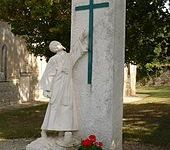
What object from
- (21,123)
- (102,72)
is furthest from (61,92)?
Result: (21,123)

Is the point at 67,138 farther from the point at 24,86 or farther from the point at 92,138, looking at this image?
the point at 24,86

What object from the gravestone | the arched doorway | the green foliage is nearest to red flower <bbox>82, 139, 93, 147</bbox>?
the gravestone

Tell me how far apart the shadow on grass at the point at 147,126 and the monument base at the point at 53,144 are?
3430mm

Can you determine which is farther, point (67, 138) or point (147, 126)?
point (147, 126)

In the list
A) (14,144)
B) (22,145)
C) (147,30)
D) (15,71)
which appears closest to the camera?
(22,145)

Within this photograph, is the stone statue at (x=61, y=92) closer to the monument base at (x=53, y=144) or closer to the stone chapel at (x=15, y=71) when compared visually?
the monument base at (x=53, y=144)

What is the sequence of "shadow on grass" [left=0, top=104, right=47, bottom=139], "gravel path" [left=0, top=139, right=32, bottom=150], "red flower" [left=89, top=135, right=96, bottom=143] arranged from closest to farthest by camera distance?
"red flower" [left=89, top=135, right=96, bottom=143], "gravel path" [left=0, top=139, right=32, bottom=150], "shadow on grass" [left=0, top=104, right=47, bottom=139]

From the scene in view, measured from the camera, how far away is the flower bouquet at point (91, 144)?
7.00 metres

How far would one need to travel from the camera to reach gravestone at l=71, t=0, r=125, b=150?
7324 mm

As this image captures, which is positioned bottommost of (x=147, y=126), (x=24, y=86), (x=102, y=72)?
(x=147, y=126)

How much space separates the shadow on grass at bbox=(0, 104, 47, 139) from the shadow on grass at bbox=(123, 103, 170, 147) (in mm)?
2664

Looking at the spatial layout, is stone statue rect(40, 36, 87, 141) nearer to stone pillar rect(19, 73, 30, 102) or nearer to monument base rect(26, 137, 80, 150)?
monument base rect(26, 137, 80, 150)

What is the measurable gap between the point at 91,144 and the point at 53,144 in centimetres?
79

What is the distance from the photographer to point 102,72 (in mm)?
7426
